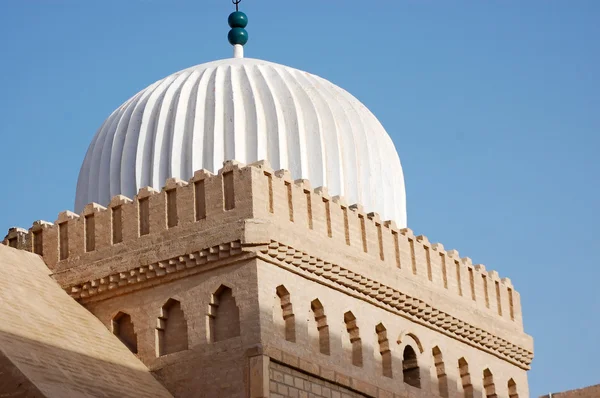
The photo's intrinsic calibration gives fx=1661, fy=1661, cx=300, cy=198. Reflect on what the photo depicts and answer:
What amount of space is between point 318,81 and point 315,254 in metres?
4.31

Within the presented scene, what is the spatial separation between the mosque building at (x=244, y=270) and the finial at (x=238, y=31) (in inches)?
60.6

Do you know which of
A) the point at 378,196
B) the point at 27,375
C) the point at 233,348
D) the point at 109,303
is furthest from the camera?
the point at 378,196

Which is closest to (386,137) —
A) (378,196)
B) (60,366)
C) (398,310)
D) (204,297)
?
(378,196)

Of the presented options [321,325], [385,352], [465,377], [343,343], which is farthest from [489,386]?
[321,325]

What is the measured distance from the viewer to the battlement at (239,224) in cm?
2367

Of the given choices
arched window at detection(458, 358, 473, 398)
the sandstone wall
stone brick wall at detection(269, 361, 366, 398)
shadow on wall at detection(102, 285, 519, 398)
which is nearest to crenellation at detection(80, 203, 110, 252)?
the sandstone wall

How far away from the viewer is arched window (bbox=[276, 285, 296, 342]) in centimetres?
2344

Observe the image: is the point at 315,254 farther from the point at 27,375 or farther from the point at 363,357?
the point at 27,375

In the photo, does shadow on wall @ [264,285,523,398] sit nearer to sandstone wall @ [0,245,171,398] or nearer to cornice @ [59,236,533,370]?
cornice @ [59,236,533,370]

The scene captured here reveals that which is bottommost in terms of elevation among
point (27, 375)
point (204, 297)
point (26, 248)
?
point (27, 375)

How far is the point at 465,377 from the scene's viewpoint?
27188 mm

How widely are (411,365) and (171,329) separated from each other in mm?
4200

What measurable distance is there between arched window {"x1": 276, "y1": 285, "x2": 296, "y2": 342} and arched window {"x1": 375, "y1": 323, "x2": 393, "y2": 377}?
2.26m

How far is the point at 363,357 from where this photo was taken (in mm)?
24672
